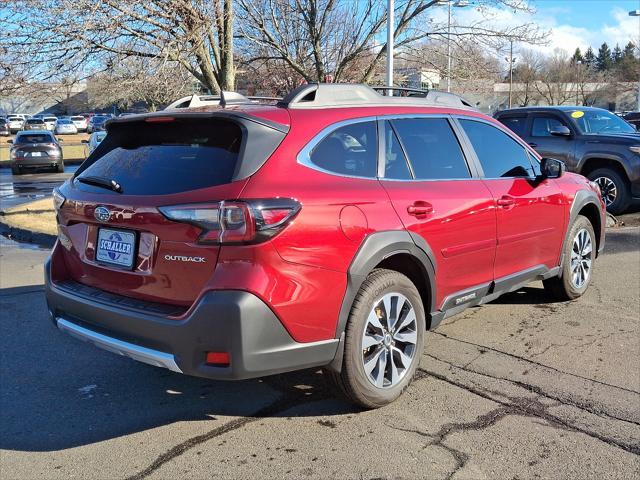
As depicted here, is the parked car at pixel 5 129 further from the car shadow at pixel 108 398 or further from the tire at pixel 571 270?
the tire at pixel 571 270

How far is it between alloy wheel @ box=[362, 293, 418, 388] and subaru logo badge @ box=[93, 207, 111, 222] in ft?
5.27

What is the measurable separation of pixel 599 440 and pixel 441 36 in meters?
10.6

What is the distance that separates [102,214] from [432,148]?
89.3 inches

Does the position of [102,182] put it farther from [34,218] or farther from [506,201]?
[34,218]

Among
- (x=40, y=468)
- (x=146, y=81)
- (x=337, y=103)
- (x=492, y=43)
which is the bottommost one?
(x=40, y=468)

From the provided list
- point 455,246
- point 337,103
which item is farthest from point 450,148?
point 337,103

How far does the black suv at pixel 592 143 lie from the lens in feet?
34.7

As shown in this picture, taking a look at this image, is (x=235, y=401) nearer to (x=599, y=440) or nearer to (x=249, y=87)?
(x=599, y=440)

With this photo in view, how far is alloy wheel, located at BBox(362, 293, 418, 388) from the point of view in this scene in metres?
3.62

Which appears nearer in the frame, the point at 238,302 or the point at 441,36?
the point at 238,302

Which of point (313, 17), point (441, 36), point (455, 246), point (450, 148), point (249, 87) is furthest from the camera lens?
point (249, 87)

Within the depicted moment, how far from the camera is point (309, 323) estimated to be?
323 centimetres

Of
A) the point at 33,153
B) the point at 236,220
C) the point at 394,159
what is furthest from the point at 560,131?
the point at 33,153

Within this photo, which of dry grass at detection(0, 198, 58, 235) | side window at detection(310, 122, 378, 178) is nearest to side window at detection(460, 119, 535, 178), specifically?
side window at detection(310, 122, 378, 178)
